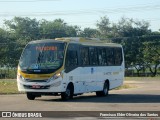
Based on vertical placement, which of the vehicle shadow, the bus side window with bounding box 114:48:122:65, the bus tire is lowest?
the bus tire

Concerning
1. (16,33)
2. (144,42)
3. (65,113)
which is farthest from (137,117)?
(16,33)

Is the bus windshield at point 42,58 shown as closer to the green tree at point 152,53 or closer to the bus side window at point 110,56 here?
the bus side window at point 110,56

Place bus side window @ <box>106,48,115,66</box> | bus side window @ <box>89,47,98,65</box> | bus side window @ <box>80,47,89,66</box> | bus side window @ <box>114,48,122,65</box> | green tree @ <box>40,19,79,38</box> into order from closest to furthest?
bus side window @ <box>80,47,89,66</box>
bus side window @ <box>89,47,98,65</box>
bus side window @ <box>106,48,115,66</box>
bus side window @ <box>114,48,122,65</box>
green tree @ <box>40,19,79,38</box>

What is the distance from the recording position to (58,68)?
24141 millimetres

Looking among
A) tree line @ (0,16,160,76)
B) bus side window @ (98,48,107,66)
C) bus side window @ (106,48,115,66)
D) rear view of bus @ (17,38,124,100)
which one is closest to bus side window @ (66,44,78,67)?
rear view of bus @ (17,38,124,100)

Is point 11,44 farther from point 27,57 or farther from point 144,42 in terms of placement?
point 27,57

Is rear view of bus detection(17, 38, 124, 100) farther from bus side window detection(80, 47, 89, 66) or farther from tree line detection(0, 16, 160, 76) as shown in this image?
tree line detection(0, 16, 160, 76)

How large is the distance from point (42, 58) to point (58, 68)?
1.05m

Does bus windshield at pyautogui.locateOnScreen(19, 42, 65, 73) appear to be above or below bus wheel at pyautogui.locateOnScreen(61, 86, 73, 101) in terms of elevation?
above

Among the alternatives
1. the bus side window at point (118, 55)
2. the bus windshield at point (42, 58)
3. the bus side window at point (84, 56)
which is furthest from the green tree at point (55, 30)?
the bus windshield at point (42, 58)

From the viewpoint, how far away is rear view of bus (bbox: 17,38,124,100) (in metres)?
24.1

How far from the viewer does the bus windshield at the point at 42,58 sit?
24.2 meters

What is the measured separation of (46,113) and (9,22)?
97825mm

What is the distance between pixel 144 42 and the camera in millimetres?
90062
